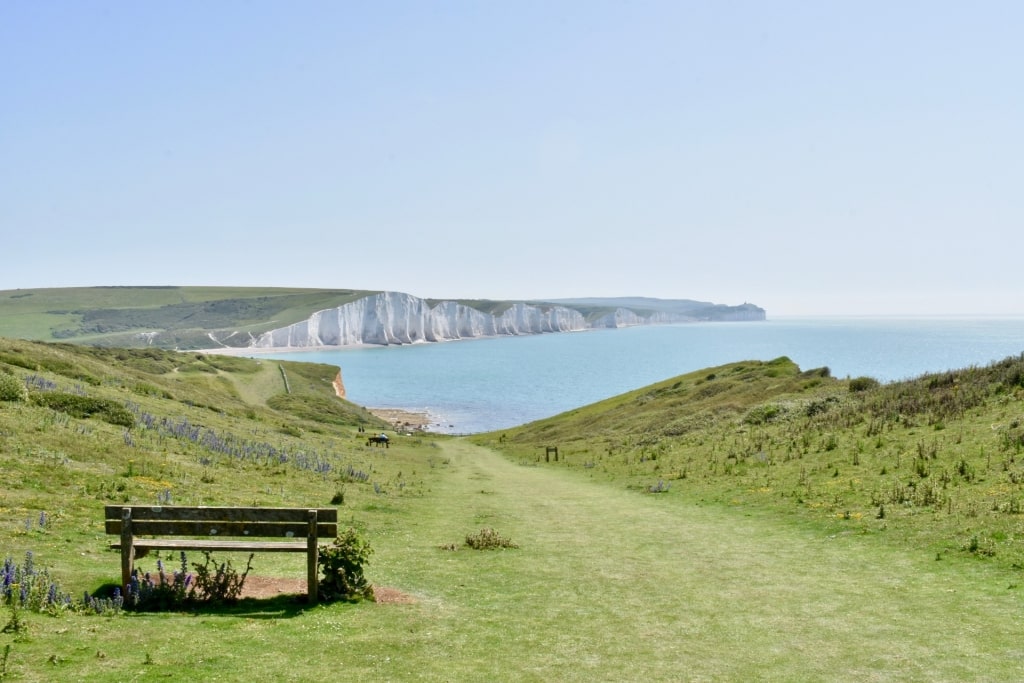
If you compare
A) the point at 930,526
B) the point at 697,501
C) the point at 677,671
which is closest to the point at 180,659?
the point at 677,671

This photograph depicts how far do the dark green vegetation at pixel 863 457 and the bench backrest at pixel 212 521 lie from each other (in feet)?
45.8

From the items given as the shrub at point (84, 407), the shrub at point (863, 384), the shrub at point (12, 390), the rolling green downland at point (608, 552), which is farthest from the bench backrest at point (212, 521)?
the shrub at point (863, 384)

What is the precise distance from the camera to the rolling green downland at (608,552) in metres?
9.29

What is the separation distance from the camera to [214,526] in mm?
10969

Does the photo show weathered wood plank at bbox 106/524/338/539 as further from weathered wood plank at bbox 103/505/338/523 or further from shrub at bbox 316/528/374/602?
shrub at bbox 316/528/374/602

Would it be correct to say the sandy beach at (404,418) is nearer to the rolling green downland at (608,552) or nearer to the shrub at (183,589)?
the rolling green downland at (608,552)

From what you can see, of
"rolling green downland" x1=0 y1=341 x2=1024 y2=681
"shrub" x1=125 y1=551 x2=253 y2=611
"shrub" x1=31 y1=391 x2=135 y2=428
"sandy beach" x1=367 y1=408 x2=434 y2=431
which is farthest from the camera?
"sandy beach" x1=367 y1=408 x2=434 y2=431

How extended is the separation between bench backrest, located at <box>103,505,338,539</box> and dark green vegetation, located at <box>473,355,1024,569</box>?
13950 mm

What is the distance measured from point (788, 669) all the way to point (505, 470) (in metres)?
33.8

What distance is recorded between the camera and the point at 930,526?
1742 centimetres

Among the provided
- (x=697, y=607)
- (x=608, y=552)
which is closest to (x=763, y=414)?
(x=608, y=552)

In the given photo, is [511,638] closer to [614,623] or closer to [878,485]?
[614,623]

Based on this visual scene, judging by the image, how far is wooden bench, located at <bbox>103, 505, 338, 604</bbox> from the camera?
10.9 meters

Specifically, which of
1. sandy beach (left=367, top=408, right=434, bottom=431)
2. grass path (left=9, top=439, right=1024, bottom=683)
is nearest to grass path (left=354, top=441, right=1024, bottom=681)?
grass path (left=9, top=439, right=1024, bottom=683)
